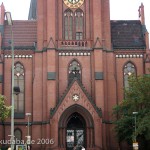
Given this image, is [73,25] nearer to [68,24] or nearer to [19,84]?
[68,24]

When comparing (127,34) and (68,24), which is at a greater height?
(68,24)

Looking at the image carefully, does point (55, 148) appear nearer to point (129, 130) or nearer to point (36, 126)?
point (36, 126)

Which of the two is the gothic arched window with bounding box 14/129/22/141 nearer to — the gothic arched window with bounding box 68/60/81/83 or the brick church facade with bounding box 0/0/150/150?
the brick church facade with bounding box 0/0/150/150

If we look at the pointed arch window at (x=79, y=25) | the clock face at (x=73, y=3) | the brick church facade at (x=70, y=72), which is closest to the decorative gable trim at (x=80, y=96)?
the brick church facade at (x=70, y=72)

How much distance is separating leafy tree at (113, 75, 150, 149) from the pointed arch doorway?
413 centimetres

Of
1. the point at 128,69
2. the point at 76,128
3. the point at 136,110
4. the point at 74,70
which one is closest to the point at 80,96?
the point at 74,70

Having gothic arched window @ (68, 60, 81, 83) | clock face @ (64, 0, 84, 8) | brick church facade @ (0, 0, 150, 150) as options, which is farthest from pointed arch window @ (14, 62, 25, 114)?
clock face @ (64, 0, 84, 8)

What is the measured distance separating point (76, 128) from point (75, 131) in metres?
0.45

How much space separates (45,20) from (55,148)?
18.0m

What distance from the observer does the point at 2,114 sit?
43594mm

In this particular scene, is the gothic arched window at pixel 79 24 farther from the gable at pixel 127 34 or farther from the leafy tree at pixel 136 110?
the leafy tree at pixel 136 110

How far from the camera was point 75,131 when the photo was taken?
58.4 meters

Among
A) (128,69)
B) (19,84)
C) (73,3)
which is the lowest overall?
(19,84)

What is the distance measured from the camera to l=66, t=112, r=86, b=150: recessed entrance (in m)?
57.8
